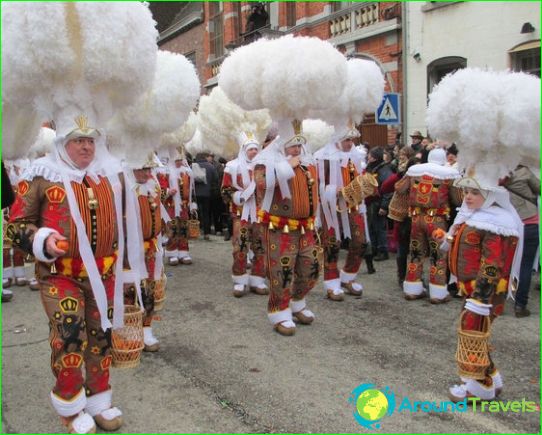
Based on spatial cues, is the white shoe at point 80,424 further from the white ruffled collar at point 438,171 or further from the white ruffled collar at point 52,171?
the white ruffled collar at point 438,171

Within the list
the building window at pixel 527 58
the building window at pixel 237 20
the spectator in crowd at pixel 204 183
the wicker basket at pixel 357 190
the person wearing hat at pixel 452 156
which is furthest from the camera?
the building window at pixel 237 20

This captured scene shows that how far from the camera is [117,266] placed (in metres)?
3.26

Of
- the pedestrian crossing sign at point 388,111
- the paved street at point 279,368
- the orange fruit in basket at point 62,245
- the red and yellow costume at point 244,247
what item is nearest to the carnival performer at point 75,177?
the orange fruit in basket at point 62,245

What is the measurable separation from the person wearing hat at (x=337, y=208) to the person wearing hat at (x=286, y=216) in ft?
3.16

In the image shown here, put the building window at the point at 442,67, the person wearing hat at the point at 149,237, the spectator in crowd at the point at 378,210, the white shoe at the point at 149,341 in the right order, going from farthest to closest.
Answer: the building window at the point at 442,67 < the spectator in crowd at the point at 378,210 < the white shoe at the point at 149,341 < the person wearing hat at the point at 149,237

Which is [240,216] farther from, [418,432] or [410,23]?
[410,23]

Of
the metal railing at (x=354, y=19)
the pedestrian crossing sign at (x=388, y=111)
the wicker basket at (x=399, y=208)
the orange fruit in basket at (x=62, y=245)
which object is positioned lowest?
the wicker basket at (x=399, y=208)

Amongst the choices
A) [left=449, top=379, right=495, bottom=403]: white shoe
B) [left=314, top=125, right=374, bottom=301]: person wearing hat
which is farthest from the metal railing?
[left=449, top=379, right=495, bottom=403]: white shoe

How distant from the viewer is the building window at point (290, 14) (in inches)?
612

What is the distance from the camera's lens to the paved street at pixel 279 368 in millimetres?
3357

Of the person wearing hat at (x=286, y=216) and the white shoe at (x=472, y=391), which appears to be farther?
the person wearing hat at (x=286, y=216)

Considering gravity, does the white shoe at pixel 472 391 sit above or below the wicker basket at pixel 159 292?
below

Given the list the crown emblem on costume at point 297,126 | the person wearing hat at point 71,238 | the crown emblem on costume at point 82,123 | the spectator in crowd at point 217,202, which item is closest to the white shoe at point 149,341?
the person wearing hat at point 71,238

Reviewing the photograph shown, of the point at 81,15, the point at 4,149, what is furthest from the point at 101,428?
the point at 81,15
